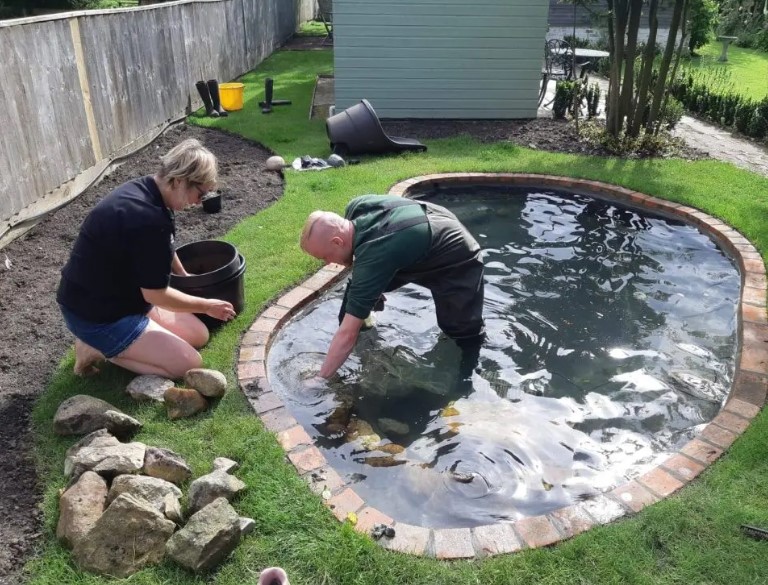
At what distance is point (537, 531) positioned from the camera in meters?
2.63

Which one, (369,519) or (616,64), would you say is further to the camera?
(616,64)

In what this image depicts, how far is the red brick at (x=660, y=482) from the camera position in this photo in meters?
2.84

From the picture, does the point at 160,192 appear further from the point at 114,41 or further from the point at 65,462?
the point at 114,41

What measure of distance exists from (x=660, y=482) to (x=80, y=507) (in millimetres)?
2578

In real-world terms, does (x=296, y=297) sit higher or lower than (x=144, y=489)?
lower

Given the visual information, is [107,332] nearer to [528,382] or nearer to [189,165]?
[189,165]

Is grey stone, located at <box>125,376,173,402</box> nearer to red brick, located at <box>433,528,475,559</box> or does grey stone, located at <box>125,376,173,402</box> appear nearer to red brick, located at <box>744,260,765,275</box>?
red brick, located at <box>433,528,475,559</box>

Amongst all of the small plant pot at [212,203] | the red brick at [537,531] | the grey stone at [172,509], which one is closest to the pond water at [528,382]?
Result: the red brick at [537,531]

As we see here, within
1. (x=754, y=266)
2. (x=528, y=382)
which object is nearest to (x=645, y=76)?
(x=754, y=266)

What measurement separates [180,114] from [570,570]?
944 cm

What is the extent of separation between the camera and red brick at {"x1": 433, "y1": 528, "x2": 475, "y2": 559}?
2.54m

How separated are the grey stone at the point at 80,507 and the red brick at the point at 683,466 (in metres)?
2.61

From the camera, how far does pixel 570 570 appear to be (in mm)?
2449

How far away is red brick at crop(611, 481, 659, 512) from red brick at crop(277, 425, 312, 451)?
4.94 ft
